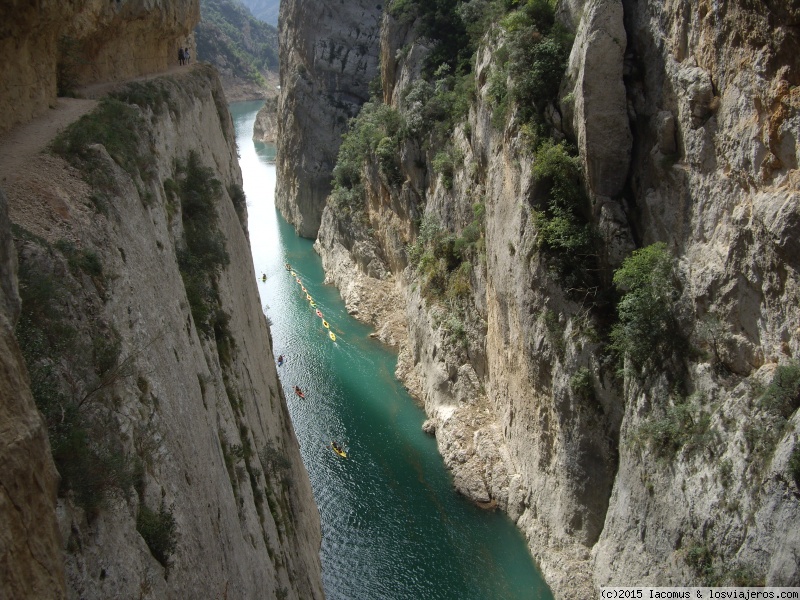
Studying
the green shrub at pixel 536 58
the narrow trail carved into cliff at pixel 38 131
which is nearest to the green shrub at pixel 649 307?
the green shrub at pixel 536 58

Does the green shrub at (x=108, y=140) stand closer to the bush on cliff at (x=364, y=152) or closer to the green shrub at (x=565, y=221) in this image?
the green shrub at (x=565, y=221)

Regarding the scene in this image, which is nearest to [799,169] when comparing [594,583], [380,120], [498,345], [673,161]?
[673,161]

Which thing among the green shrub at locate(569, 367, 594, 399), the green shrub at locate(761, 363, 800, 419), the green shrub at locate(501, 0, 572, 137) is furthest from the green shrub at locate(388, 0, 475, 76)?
the green shrub at locate(761, 363, 800, 419)

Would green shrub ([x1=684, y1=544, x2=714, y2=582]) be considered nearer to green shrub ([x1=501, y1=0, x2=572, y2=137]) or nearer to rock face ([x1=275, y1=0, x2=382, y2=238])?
green shrub ([x1=501, y1=0, x2=572, y2=137])

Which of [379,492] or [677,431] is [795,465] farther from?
[379,492]

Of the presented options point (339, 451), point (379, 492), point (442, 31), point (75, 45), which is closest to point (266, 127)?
point (442, 31)

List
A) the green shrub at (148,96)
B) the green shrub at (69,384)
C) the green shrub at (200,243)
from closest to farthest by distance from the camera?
the green shrub at (69,384) → the green shrub at (200,243) → the green shrub at (148,96)

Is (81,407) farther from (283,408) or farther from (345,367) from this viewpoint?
(345,367)
